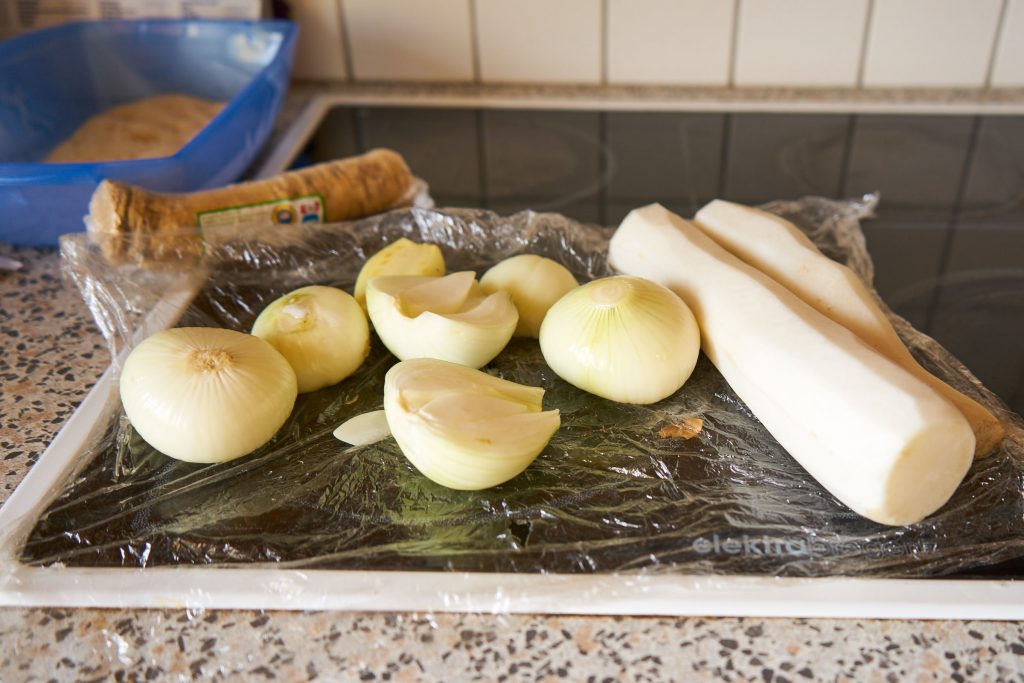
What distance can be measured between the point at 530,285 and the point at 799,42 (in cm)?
69

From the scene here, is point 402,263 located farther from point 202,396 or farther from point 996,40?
point 996,40

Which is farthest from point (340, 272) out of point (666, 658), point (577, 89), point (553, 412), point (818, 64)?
point (818, 64)

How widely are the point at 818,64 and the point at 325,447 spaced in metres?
0.89

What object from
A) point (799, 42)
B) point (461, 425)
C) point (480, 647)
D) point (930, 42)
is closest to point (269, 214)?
point (461, 425)

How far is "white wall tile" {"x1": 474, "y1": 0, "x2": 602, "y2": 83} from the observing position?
3.65 ft

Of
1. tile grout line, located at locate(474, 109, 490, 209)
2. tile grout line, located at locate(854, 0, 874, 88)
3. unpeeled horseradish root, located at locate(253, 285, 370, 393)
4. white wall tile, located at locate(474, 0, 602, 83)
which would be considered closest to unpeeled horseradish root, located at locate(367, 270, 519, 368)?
unpeeled horseradish root, located at locate(253, 285, 370, 393)

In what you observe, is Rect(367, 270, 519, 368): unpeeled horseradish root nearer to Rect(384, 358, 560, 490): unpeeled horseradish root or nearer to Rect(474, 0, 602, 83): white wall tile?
Rect(384, 358, 560, 490): unpeeled horseradish root

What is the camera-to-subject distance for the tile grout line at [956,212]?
728mm

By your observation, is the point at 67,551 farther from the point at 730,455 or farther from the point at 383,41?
the point at 383,41

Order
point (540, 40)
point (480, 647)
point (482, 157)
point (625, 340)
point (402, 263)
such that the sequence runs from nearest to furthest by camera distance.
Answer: point (480, 647), point (625, 340), point (402, 263), point (482, 157), point (540, 40)

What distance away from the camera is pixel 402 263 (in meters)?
0.67

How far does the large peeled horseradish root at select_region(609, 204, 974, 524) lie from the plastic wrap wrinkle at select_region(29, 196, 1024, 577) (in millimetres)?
26

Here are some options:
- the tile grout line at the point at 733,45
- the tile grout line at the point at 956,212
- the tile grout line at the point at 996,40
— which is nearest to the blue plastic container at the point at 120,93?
the tile grout line at the point at 733,45

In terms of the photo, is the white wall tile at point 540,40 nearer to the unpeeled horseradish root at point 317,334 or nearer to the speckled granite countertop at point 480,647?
the unpeeled horseradish root at point 317,334
